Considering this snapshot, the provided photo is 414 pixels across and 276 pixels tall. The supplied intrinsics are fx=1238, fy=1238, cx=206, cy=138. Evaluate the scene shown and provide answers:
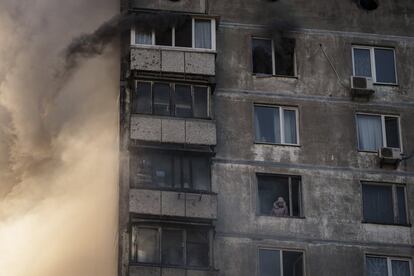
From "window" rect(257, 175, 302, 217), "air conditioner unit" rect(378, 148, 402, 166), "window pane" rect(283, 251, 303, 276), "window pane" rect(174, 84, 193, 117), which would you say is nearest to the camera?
"window pane" rect(283, 251, 303, 276)

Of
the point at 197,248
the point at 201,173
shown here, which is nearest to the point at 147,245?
the point at 197,248

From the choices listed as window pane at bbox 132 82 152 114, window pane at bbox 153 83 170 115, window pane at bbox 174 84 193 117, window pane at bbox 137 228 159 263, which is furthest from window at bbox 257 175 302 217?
window pane at bbox 132 82 152 114

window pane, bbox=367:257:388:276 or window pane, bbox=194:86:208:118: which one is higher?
window pane, bbox=194:86:208:118

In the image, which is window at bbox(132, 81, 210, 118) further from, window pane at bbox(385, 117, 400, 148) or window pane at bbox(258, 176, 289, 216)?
window pane at bbox(385, 117, 400, 148)

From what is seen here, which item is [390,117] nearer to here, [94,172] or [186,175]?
[186,175]

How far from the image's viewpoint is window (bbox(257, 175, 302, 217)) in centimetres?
4475

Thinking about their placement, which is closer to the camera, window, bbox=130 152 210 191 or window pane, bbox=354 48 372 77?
window, bbox=130 152 210 191

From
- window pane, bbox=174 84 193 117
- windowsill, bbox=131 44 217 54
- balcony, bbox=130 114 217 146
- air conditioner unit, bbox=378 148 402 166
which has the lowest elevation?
air conditioner unit, bbox=378 148 402 166

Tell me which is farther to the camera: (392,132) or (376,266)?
(392,132)

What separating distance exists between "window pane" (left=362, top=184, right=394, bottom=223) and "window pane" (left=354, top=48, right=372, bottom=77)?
4724 mm

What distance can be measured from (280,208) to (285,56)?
6393mm

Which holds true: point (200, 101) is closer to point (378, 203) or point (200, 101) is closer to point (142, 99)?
point (142, 99)

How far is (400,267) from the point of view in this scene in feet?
146

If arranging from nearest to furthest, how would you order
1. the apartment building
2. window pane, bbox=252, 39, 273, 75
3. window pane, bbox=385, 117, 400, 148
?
1. the apartment building
2. window pane, bbox=385, 117, 400, 148
3. window pane, bbox=252, 39, 273, 75
